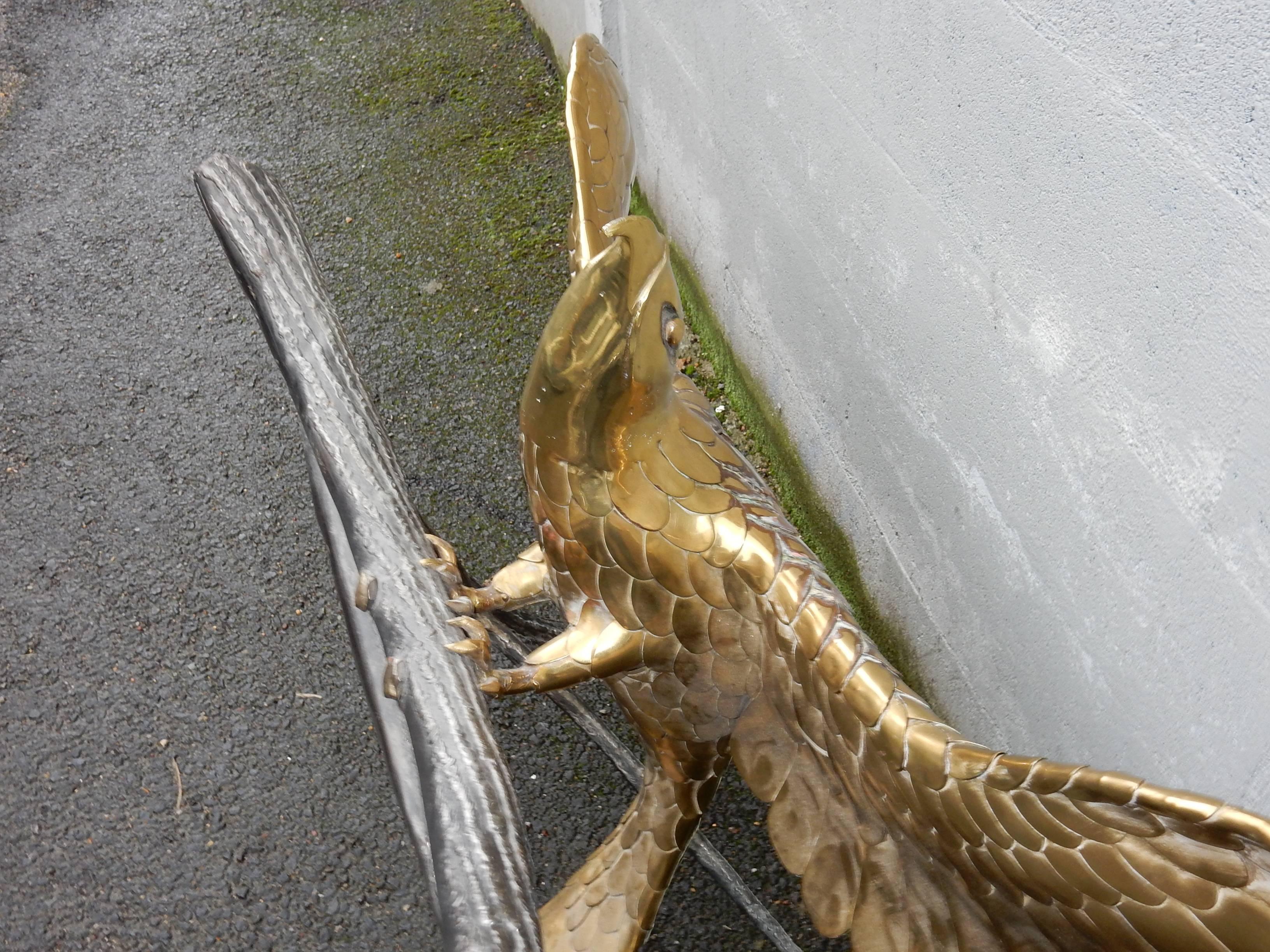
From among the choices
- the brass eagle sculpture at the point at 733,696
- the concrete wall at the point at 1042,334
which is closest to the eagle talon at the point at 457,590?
the brass eagle sculpture at the point at 733,696

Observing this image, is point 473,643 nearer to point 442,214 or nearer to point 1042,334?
point 1042,334

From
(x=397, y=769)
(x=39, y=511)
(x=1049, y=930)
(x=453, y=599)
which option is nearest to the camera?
(x=1049, y=930)

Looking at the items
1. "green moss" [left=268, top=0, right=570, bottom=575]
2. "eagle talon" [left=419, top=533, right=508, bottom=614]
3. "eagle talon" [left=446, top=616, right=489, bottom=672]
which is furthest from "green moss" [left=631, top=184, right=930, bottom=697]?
"eagle talon" [left=446, top=616, right=489, bottom=672]

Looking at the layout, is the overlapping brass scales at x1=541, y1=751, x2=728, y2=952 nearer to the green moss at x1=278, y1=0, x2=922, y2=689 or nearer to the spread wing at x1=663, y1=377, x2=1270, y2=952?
the spread wing at x1=663, y1=377, x2=1270, y2=952

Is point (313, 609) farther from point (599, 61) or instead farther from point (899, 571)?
point (599, 61)

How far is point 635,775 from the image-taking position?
168 cm

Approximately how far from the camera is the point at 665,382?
3.46ft

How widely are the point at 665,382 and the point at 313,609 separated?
3.96 feet

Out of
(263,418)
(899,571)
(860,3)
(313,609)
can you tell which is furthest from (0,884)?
(860,3)

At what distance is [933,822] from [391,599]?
564 mm

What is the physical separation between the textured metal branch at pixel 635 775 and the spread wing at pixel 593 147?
569 mm

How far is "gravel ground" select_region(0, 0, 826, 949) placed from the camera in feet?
5.45

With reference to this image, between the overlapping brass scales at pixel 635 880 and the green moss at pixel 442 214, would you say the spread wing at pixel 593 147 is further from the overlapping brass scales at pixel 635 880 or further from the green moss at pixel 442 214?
the green moss at pixel 442 214

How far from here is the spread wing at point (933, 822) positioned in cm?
64
